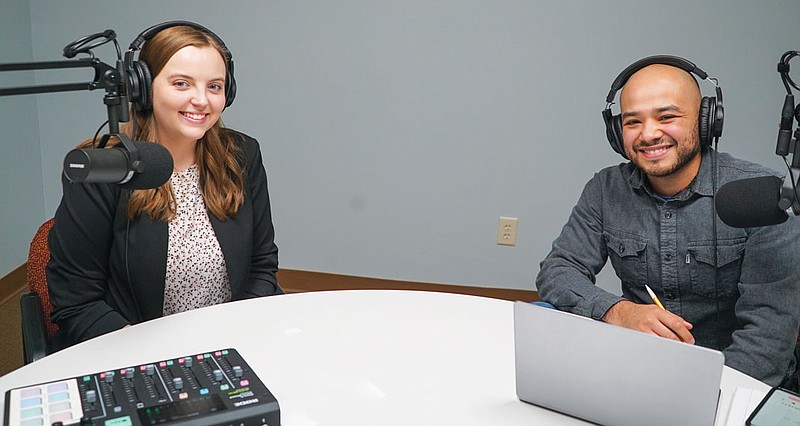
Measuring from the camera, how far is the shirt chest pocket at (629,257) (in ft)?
5.99

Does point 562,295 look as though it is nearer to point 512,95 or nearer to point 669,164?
point 669,164

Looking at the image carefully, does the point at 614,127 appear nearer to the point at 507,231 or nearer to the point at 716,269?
the point at 716,269

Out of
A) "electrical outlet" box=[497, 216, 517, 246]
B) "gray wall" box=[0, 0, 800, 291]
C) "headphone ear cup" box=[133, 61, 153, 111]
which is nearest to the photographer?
"headphone ear cup" box=[133, 61, 153, 111]

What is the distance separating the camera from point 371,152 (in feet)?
10.5

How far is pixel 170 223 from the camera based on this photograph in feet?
5.96

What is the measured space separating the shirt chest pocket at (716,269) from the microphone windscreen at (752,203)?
1.93 ft

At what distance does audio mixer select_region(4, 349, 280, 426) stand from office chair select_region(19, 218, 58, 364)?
415mm

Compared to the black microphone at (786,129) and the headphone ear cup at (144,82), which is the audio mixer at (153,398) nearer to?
the headphone ear cup at (144,82)

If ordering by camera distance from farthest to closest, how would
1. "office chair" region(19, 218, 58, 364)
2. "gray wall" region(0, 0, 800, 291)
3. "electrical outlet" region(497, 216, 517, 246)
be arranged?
"electrical outlet" region(497, 216, 517, 246) → "gray wall" region(0, 0, 800, 291) → "office chair" region(19, 218, 58, 364)

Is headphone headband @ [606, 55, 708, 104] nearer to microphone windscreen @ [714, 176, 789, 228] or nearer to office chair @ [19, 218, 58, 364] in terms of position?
microphone windscreen @ [714, 176, 789, 228]

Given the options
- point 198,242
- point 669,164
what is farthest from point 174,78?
point 669,164

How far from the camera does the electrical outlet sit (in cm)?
318

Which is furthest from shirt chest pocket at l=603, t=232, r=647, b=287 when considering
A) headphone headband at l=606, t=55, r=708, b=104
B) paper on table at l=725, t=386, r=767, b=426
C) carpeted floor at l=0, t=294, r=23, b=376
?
carpeted floor at l=0, t=294, r=23, b=376

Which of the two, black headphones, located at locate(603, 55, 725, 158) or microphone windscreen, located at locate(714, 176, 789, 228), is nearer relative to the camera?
microphone windscreen, located at locate(714, 176, 789, 228)
